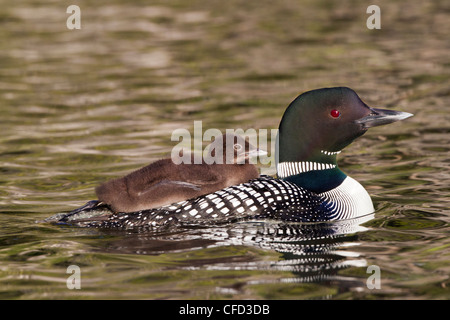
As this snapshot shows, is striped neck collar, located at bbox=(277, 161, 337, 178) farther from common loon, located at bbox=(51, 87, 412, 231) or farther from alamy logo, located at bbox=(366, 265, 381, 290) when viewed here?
alamy logo, located at bbox=(366, 265, 381, 290)

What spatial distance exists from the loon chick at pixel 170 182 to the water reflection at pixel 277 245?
0.24 meters

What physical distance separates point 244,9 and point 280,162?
10.3 meters

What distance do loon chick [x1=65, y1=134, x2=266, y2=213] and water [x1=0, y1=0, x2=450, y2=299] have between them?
23 centimetres

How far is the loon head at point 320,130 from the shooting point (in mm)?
5617

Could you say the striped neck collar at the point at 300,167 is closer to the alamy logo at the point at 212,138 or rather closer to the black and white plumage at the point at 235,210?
the black and white plumage at the point at 235,210

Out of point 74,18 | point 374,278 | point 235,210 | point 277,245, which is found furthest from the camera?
point 74,18

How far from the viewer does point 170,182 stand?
17.9 feet

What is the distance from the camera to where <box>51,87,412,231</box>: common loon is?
17.8ft

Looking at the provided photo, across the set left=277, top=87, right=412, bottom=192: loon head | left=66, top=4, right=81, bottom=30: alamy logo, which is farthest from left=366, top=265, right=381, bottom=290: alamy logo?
left=66, top=4, right=81, bottom=30: alamy logo

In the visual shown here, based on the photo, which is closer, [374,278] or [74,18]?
[374,278]

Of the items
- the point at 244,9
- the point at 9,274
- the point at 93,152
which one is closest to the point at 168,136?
the point at 93,152

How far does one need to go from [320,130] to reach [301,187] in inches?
16.4

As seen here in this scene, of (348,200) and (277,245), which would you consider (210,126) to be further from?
(277,245)

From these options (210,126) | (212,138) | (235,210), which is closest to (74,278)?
(235,210)
